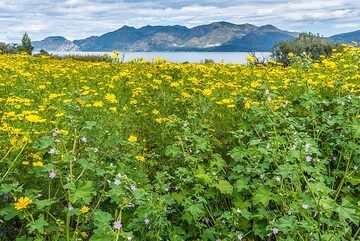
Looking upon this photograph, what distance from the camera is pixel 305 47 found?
21.9 m

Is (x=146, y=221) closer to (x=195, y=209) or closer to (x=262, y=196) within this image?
(x=195, y=209)

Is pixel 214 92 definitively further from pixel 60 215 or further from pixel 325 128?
pixel 60 215

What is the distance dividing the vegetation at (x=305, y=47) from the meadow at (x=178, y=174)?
1616cm

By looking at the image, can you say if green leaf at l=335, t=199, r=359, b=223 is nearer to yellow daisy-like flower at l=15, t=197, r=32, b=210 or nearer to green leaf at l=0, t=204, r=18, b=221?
yellow daisy-like flower at l=15, t=197, r=32, b=210

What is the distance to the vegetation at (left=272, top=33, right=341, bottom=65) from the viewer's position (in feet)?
70.5

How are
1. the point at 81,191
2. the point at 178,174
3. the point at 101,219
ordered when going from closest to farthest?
the point at 101,219, the point at 81,191, the point at 178,174

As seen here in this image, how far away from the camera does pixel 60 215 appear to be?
12.3 ft

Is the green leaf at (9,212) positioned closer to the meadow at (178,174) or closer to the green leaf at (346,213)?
the meadow at (178,174)

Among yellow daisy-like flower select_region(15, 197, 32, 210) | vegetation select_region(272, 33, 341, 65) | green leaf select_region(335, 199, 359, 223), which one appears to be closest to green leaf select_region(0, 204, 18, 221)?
yellow daisy-like flower select_region(15, 197, 32, 210)

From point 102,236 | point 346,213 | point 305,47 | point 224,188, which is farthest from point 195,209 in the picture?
point 305,47

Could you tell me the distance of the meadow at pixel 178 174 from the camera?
3.19 m

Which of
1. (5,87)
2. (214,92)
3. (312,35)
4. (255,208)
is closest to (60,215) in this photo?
Answer: (255,208)

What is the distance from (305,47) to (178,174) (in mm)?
19830

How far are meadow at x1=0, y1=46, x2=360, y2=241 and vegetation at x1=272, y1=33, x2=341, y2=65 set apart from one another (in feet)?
53.0
